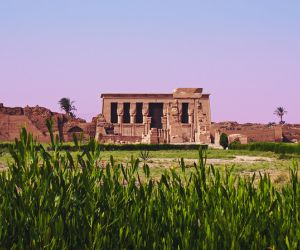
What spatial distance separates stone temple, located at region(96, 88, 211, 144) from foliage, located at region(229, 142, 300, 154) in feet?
39.0

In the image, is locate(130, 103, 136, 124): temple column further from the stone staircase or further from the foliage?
the foliage

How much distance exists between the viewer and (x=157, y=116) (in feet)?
Answer: 235

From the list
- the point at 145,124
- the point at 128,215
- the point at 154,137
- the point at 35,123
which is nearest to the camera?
the point at 128,215

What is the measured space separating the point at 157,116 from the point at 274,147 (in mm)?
35374

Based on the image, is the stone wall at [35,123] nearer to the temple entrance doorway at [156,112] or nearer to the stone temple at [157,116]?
the stone temple at [157,116]

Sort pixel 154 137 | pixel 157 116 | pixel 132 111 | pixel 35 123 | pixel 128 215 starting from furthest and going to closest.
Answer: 1. pixel 157 116
2. pixel 132 111
3. pixel 35 123
4. pixel 154 137
5. pixel 128 215

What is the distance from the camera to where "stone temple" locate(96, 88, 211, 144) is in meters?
56.7

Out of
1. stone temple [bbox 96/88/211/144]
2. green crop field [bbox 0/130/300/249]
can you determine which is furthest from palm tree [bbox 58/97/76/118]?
green crop field [bbox 0/130/300/249]

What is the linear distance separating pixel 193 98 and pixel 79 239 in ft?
199

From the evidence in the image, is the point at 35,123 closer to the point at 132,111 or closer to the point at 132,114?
the point at 132,114

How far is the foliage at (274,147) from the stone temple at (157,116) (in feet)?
39.0

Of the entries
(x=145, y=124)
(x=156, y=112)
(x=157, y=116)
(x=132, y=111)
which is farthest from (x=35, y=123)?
(x=157, y=116)

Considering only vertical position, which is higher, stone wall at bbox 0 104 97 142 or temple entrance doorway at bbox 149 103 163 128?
temple entrance doorway at bbox 149 103 163 128

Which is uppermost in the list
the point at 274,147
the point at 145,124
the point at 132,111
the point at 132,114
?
the point at 132,111
